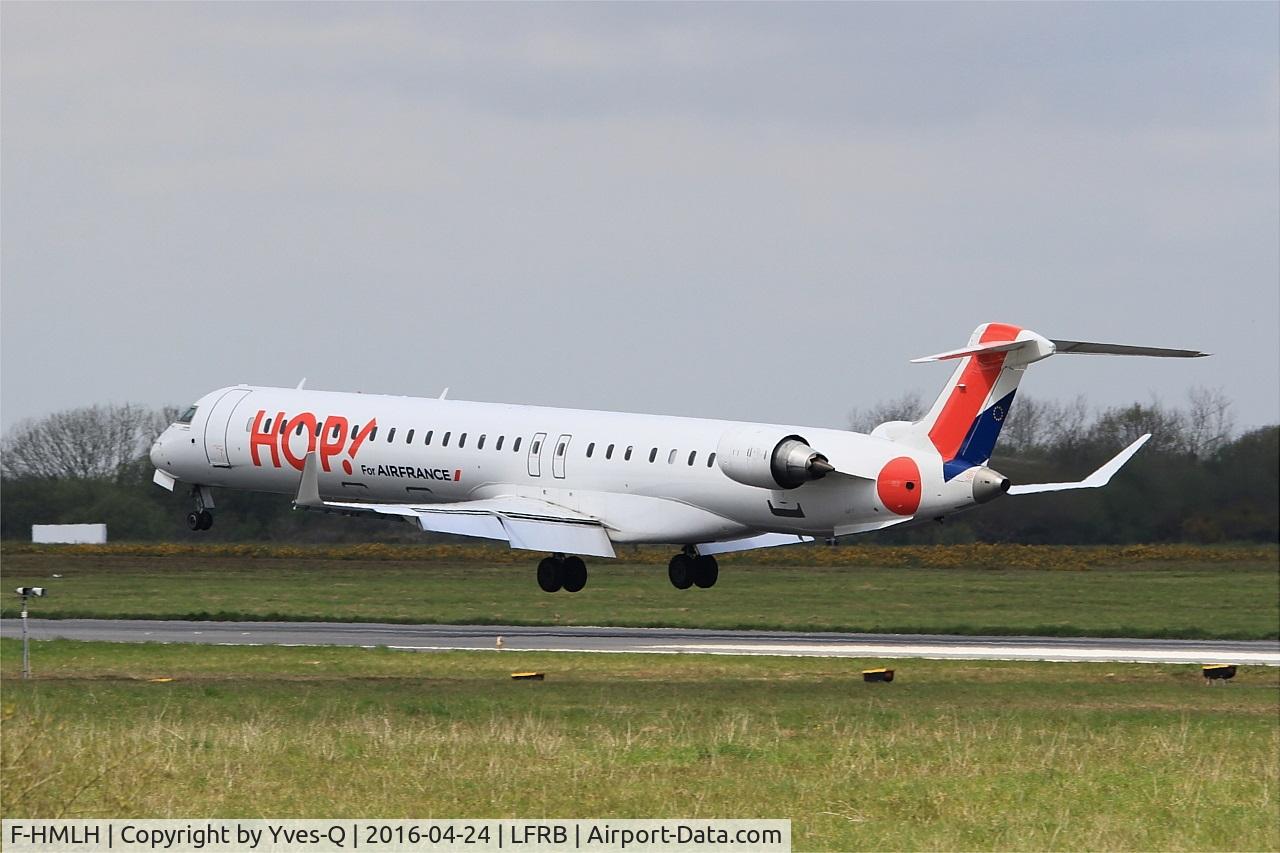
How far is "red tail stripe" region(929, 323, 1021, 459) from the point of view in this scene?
140ft

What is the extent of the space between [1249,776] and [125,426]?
215 ft

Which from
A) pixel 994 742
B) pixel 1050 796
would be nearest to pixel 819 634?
pixel 994 742

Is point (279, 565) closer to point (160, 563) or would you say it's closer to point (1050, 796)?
point (160, 563)

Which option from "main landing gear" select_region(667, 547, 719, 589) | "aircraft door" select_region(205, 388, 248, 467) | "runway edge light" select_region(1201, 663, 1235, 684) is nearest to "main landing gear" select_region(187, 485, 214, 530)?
"aircraft door" select_region(205, 388, 248, 467)

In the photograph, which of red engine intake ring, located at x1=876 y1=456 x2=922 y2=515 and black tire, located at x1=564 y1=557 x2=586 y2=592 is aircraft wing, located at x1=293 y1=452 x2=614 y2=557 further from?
red engine intake ring, located at x1=876 y1=456 x2=922 y2=515

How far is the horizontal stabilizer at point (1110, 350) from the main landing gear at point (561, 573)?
12876mm

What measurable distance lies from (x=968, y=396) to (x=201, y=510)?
72.3ft

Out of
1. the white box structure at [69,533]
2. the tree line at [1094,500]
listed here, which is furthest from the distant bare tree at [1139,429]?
the white box structure at [69,533]

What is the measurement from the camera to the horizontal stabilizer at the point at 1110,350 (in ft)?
131

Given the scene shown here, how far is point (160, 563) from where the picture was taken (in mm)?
72875

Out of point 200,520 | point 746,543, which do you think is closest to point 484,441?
point 746,543

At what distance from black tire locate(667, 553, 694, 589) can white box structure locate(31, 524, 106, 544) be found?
34.0 metres

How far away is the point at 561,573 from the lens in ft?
159

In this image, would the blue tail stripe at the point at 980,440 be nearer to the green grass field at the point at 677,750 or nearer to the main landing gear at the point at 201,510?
the green grass field at the point at 677,750
